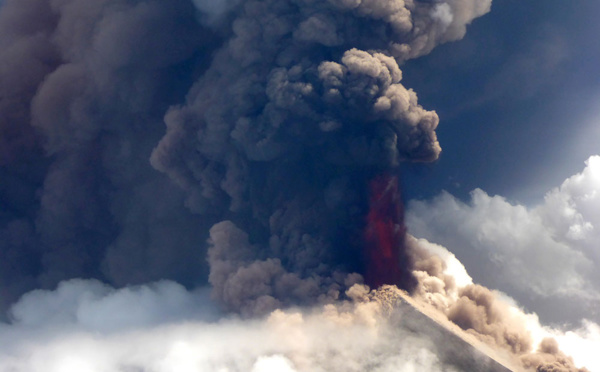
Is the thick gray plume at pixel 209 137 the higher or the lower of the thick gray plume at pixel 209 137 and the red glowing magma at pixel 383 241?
the higher

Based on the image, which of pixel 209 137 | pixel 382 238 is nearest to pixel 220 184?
pixel 209 137

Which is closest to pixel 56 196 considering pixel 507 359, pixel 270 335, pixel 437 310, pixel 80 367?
pixel 80 367

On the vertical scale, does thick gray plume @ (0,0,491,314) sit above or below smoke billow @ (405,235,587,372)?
above

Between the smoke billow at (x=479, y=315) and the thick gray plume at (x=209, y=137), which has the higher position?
the thick gray plume at (x=209, y=137)

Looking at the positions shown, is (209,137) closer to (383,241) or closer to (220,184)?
(220,184)
